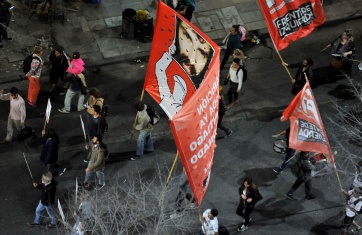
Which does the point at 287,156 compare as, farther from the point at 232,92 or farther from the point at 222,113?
the point at 232,92

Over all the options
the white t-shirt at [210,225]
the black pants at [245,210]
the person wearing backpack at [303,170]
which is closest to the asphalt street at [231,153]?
the black pants at [245,210]

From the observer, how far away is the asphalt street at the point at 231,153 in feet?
61.2

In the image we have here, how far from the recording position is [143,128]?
744 inches

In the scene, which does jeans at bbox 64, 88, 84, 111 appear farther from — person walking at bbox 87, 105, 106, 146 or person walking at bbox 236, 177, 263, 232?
person walking at bbox 236, 177, 263, 232

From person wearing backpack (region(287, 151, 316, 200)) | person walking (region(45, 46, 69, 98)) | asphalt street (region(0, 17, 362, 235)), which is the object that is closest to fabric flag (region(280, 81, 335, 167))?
person wearing backpack (region(287, 151, 316, 200))

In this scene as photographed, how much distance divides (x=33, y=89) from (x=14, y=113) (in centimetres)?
139

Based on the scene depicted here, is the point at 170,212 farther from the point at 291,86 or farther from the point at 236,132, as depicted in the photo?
the point at 291,86

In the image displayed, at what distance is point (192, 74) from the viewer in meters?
16.0

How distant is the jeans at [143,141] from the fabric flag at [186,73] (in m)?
2.39

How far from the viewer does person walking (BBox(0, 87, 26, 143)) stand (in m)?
18.7

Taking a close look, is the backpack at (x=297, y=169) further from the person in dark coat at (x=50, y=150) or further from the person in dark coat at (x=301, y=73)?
the person in dark coat at (x=50, y=150)

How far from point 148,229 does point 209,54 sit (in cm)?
389

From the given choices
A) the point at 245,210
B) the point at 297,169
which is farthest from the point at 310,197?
the point at 245,210

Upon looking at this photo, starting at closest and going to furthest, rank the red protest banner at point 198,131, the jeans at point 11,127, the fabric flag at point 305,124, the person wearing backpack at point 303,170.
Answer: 1. the red protest banner at point 198,131
2. the fabric flag at point 305,124
3. the person wearing backpack at point 303,170
4. the jeans at point 11,127
